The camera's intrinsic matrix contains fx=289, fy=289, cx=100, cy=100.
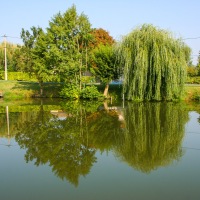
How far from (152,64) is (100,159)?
17.4m

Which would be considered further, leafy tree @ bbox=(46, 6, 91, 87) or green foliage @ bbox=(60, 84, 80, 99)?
green foliage @ bbox=(60, 84, 80, 99)

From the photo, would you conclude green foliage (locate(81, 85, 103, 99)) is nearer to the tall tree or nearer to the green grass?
the tall tree

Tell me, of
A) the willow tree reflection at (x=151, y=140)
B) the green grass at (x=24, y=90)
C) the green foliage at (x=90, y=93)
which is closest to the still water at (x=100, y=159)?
the willow tree reflection at (x=151, y=140)

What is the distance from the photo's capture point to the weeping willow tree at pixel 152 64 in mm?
24875

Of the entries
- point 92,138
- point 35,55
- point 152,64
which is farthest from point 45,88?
point 92,138

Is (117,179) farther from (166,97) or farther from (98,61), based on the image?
(98,61)

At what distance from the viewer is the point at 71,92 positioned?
2964cm

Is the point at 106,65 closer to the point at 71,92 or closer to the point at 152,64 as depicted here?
the point at 71,92

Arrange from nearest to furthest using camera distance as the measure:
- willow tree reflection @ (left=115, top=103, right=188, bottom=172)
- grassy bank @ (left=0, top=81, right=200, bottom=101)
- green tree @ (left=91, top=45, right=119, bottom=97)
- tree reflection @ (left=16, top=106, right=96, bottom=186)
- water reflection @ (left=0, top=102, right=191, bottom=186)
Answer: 1. tree reflection @ (left=16, top=106, right=96, bottom=186)
2. water reflection @ (left=0, top=102, right=191, bottom=186)
3. willow tree reflection @ (left=115, top=103, right=188, bottom=172)
4. green tree @ (left=91, top=45, right=119, bottom=97)
5. grassy bank @ (left=0, top=81, right=200, bottom=101)

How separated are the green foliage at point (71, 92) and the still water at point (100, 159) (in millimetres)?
13308

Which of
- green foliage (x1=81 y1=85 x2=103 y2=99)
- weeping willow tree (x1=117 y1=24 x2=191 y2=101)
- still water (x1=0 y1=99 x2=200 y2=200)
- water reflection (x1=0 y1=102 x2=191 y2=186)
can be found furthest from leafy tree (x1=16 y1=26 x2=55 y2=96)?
still water (x1=0 y1=99 x2=200 y2=200)

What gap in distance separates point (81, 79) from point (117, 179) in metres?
23.1

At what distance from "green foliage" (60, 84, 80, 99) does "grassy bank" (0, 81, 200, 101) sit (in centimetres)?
225

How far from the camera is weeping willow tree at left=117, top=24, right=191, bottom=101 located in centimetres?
2488
